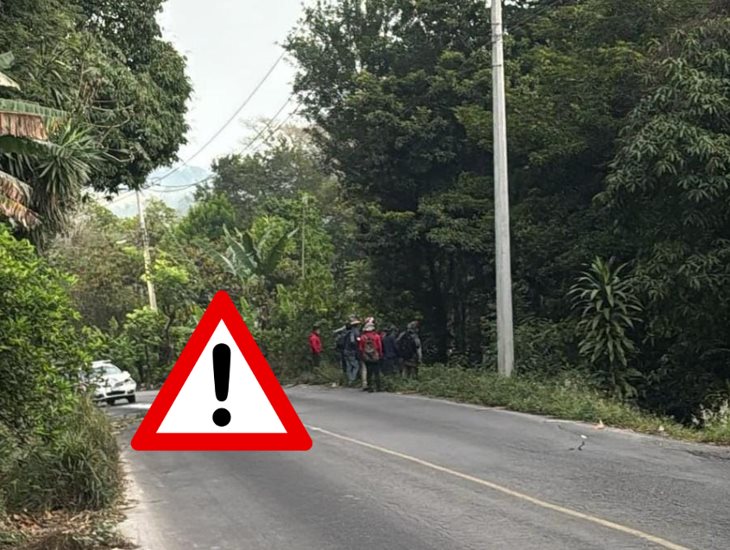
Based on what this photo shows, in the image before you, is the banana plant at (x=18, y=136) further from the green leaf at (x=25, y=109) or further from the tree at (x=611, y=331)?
the tree at (x=611, y=331)

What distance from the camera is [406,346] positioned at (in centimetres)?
2280

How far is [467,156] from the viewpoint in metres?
27.5

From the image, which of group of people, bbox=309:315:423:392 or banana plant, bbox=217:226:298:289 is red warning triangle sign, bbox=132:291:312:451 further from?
banana plant, bbox=217:226:298:289

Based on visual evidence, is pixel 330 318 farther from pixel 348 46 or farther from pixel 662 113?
pixel 662 113

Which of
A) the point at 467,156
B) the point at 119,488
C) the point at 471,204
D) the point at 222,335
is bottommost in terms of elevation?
the point at 119,488

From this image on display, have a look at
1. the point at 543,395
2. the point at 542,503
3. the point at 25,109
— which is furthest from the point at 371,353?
the point at 542,503

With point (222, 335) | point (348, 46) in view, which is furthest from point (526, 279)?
point (222, 335)

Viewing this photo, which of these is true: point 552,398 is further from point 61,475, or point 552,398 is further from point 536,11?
point 536,11

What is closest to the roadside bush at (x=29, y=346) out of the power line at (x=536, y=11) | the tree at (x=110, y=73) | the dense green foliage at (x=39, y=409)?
the dense green foliage at (x=39, y=409)

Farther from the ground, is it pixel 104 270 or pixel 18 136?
pixel 104 270

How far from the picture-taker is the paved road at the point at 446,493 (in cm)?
724

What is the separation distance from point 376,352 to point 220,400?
1473 centimetres

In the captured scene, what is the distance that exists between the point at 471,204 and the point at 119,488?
1662 centimetres

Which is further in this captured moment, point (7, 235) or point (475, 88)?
point (475, 88)
